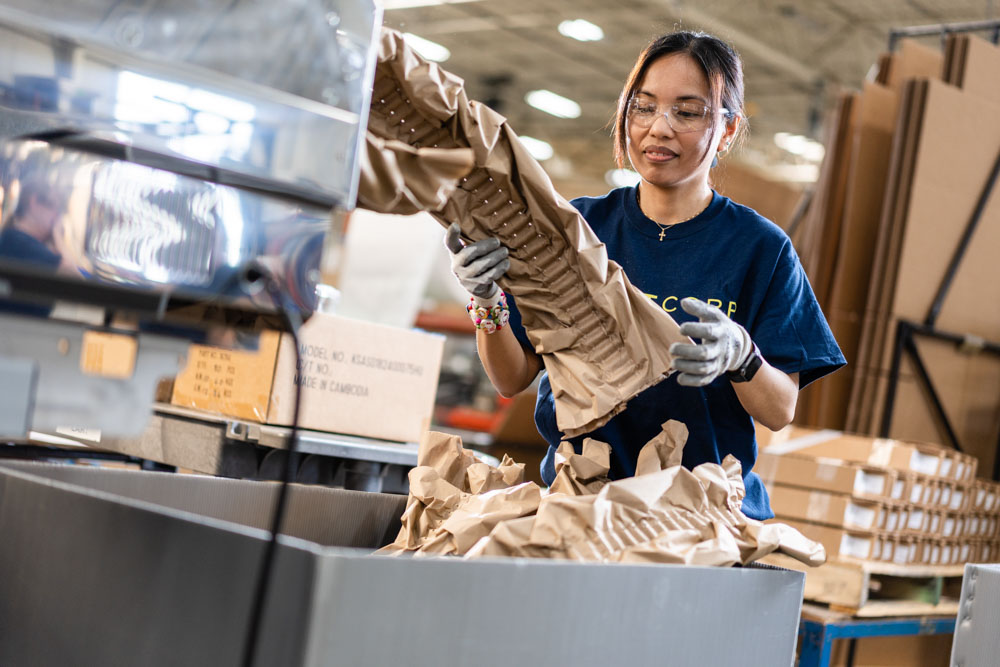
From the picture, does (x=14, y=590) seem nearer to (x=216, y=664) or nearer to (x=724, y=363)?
(x=216, y=664)

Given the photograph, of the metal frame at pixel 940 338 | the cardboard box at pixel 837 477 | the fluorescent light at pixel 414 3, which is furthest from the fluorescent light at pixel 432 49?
the cardboard box at pixel 837 477

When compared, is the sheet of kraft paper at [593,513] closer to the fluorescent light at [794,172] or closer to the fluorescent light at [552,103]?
the fluorescent light at [552,103]

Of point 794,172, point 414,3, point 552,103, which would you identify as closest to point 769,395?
point 414,3

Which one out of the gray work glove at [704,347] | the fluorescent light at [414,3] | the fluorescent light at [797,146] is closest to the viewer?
the gray work glove at [704,347]

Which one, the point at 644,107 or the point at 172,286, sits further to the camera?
the point at 644,107

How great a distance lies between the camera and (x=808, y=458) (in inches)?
109

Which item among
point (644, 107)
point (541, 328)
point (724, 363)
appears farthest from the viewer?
point (644, 107)

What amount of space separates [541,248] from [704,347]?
0.82ft

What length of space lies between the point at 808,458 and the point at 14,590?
2.25m

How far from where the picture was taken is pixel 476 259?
123cm

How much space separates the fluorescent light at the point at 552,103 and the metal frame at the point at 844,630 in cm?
1086

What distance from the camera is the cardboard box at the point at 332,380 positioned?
2.14m

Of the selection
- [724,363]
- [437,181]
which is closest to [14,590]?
[437,181]

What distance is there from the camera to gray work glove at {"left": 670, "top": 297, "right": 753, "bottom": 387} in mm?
1151
